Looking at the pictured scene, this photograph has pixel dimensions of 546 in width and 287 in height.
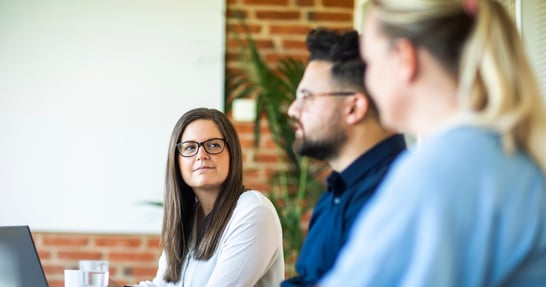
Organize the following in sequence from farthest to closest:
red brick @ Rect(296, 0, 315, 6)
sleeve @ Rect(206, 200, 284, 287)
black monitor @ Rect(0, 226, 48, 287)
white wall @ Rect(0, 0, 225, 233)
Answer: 1. red brick @ Rect(296, 0, 315, 6)
2. white wall @ Rect(0, 0, 225, 233)
3. sleeve @ Rect(206, 200, 284, 287)
4. black monitor @ Rect(0, 226, 48, 287)

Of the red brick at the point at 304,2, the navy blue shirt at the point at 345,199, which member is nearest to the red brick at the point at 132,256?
the red brick at the point at 304,2

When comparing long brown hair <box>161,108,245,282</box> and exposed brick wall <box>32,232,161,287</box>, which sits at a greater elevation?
long brown hair <box>161,108,245,282</box>

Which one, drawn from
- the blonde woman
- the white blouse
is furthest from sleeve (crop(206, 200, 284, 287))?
the blonde woman

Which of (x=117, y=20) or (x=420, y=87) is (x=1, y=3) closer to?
(x=117, y=20)

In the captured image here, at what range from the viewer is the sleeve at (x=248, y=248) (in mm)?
2746

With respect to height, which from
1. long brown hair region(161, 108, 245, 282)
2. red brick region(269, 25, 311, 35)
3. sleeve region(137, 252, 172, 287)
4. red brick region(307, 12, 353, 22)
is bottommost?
sleeve region(137, 252, 172, 287)

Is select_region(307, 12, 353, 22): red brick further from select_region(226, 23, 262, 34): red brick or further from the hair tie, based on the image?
the hair tie

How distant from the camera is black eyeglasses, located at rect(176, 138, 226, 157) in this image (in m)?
2.92

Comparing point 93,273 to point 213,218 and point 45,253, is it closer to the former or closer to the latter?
point 213,218

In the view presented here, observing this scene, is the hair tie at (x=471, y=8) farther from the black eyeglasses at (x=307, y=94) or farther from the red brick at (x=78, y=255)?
the red brick at (x=78, y=255)

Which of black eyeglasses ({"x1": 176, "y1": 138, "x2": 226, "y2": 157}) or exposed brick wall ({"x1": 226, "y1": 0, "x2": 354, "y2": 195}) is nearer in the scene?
black eyeglasses ({"x1": 176, "y1": 138, "x2": 226, "y2": 157})

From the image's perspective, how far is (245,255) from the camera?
2.77 m

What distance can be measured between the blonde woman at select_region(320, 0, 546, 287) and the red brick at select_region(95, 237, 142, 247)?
3.63m

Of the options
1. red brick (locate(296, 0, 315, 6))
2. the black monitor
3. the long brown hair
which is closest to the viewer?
the black monitor
